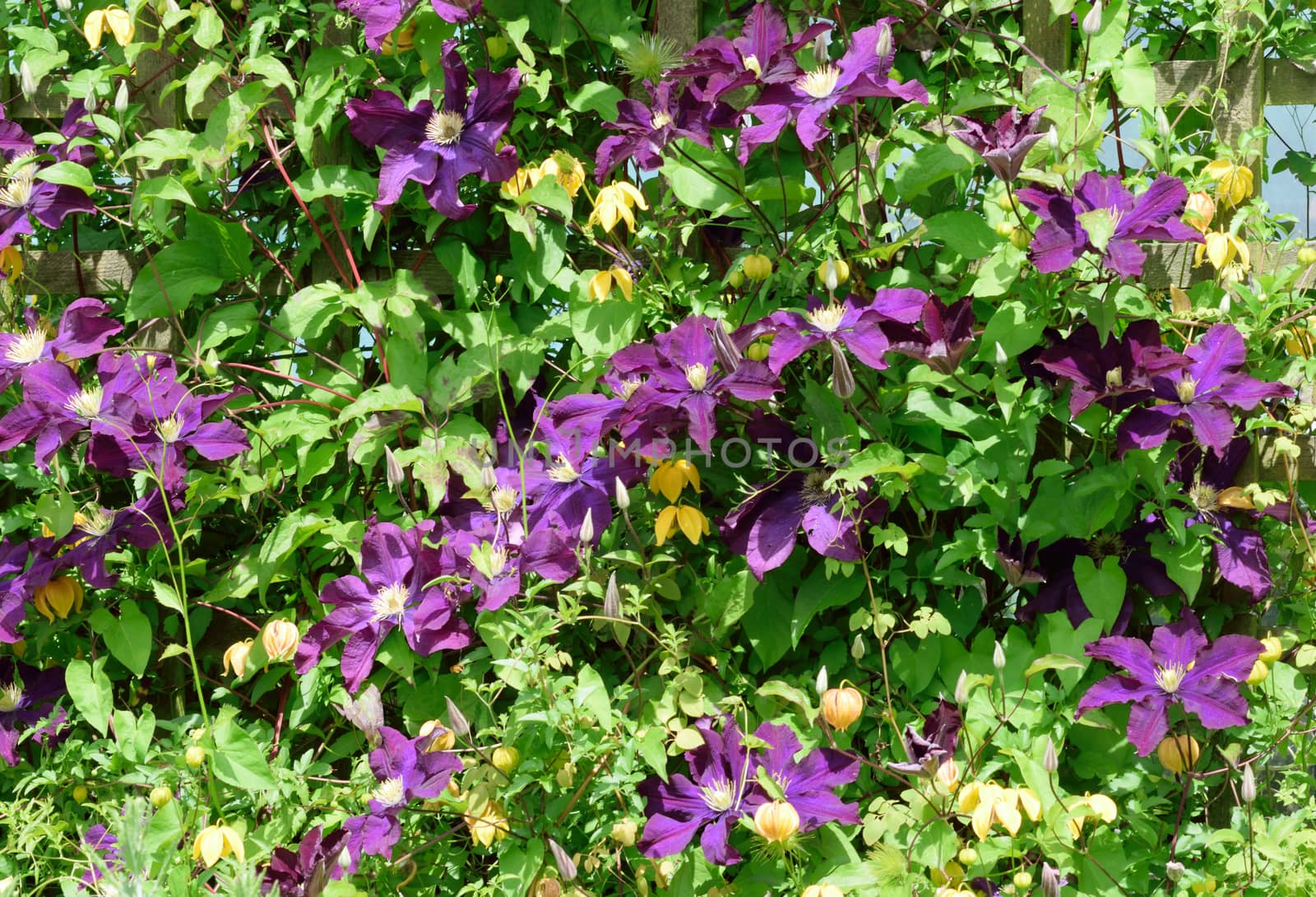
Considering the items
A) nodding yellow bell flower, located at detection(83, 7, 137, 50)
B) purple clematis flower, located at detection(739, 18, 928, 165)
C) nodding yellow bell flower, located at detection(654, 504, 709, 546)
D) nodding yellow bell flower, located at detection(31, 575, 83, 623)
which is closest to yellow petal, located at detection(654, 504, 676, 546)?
nodding yellow bell flower, located at detection(654, 504, 709, 546)

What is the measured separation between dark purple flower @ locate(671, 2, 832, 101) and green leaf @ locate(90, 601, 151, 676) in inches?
47.1

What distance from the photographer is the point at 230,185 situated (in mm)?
2195

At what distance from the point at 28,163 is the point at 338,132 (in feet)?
1.60

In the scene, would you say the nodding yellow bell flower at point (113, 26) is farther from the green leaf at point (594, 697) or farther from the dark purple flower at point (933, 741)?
the dark purple flower at point (933, 741)

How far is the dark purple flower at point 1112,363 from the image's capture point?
69.0 inches

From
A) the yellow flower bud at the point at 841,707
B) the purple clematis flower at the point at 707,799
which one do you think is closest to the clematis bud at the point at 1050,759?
the yellow flower bud at the point at 841,707

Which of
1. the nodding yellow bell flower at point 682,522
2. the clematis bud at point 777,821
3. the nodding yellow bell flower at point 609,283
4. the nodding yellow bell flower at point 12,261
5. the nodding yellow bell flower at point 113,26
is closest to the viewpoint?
the clematis bud at point 777,821

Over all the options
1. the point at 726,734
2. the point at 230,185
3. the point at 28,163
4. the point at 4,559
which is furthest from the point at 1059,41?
the point at 4,559

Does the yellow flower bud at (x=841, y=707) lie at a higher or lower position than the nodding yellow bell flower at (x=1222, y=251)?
lower

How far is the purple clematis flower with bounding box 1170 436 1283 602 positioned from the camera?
187 cm

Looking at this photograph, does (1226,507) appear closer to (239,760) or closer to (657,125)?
(657,125)

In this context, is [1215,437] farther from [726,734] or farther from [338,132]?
[338,132]

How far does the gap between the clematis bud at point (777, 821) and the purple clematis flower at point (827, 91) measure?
843 millimetres

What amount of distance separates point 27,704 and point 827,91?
5.18 ft
